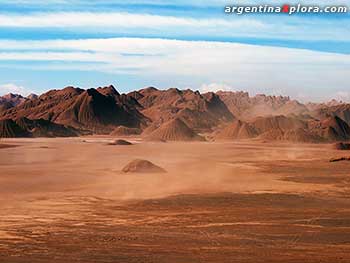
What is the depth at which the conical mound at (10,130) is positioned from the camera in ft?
318

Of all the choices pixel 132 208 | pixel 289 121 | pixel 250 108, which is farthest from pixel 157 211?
pixel 250 108

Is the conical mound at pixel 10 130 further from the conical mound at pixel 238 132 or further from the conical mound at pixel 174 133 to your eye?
the conical mound at pixel 238 132

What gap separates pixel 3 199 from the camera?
903 inches

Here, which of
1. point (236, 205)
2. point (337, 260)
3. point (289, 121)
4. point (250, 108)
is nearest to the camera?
point (337, 260)

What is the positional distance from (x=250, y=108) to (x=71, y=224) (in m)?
185

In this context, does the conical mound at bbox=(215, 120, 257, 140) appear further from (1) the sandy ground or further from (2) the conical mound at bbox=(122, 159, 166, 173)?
(1) the sandy ground

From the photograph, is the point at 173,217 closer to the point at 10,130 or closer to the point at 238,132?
the point at 238,132

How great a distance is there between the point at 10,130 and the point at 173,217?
85313 millimetres

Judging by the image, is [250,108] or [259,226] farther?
[250,108]

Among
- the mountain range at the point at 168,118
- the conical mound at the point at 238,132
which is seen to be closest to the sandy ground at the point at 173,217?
the mountain range at the point at 168,118

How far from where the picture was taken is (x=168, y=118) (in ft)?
484

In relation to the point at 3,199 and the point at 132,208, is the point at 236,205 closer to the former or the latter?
the point at 132,208

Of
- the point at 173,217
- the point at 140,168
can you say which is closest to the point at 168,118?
the point at 140,168

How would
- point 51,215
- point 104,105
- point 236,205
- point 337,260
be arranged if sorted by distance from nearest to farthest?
Result: 1. point 337,260
2. point 51,215
3. point 236,205
4. point 104,105
